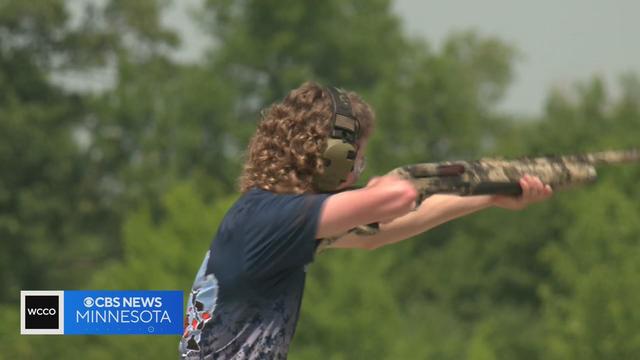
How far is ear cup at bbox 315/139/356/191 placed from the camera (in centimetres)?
520

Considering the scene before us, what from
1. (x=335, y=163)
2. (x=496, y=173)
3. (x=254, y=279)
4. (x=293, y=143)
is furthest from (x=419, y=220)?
(x=254, y=279)

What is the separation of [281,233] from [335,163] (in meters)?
Answer: 0.41

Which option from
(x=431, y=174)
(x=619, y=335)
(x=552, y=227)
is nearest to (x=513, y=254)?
(x=552, y=227)

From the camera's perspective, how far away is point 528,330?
210 feet

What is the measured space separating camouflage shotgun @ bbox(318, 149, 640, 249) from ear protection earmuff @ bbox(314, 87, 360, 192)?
212 mm

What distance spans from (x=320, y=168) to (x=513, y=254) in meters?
65.6

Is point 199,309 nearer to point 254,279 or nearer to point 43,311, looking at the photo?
point 254,279

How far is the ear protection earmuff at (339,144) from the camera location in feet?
17.1

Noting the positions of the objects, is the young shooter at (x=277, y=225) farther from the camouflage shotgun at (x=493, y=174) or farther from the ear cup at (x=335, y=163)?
the camouflage shotgun at (x=493, y=174)

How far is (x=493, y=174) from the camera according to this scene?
5.56m

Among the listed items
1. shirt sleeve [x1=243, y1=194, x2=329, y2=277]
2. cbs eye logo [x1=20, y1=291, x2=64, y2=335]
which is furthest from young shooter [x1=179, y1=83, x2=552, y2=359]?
cbs eye logo [x1=20, y1=291, x2=64, y2=335]

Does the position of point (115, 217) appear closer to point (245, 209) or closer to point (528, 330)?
point (528, 330)

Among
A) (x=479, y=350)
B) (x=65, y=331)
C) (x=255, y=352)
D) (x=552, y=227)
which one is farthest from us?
(x=552, y=227)


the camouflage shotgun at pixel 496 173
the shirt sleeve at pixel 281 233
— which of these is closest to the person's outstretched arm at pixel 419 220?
the camouflage shotgun at pixel 496 173
